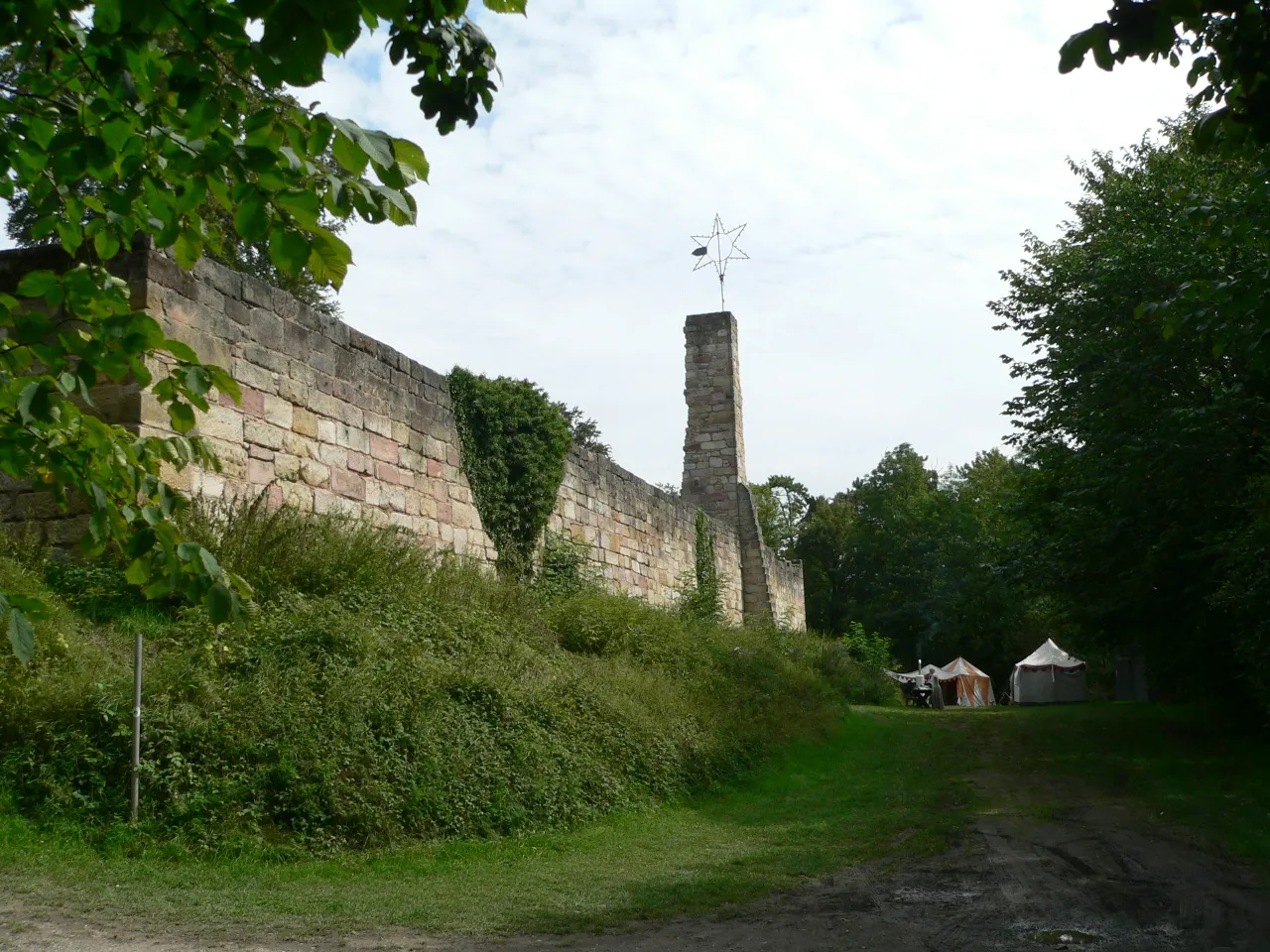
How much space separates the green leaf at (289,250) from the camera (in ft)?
8.46

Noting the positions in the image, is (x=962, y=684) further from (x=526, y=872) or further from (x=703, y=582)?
(x=526, y=872)

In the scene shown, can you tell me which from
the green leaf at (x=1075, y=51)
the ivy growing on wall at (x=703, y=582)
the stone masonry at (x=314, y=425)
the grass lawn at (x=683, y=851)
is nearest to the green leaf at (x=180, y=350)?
the green leaf at (x=1075, y=51)

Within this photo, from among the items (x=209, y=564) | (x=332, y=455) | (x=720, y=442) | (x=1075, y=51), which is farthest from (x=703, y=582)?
(x=209, y=564)

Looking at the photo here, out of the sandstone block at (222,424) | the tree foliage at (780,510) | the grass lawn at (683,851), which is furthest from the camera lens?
the tree foliage at (780,510)

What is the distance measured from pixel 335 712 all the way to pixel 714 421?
1737 centimetres

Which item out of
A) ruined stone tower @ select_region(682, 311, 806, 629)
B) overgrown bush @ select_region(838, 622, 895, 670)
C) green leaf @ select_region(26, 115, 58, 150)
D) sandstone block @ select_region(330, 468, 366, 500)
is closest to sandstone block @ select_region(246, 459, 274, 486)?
sandstone block @ select_region(330, 468, 366, 500)

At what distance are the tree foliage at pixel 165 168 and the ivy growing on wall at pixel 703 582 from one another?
14273 millimetres

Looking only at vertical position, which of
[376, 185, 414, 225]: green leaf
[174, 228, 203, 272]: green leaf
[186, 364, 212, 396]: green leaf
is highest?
[174, 228, 203, 272]: green leaf

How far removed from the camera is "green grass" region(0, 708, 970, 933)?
542 cm

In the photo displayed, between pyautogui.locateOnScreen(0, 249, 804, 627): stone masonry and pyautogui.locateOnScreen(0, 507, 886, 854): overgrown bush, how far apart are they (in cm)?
52

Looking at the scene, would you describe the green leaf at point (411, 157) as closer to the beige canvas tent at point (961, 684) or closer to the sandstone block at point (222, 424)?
the sandstone block at point (222, 424)

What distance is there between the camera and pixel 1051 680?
3750 cm

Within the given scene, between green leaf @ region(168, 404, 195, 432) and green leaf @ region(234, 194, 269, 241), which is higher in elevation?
green leaf @ region(234, 194, 269, 241)

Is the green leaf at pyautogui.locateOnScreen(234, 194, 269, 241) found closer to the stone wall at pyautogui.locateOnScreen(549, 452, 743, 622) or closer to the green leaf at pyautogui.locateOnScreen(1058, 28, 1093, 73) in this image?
the green leaf at pyautogui.locateOnScreen(1058, 28, 1093, 73)
